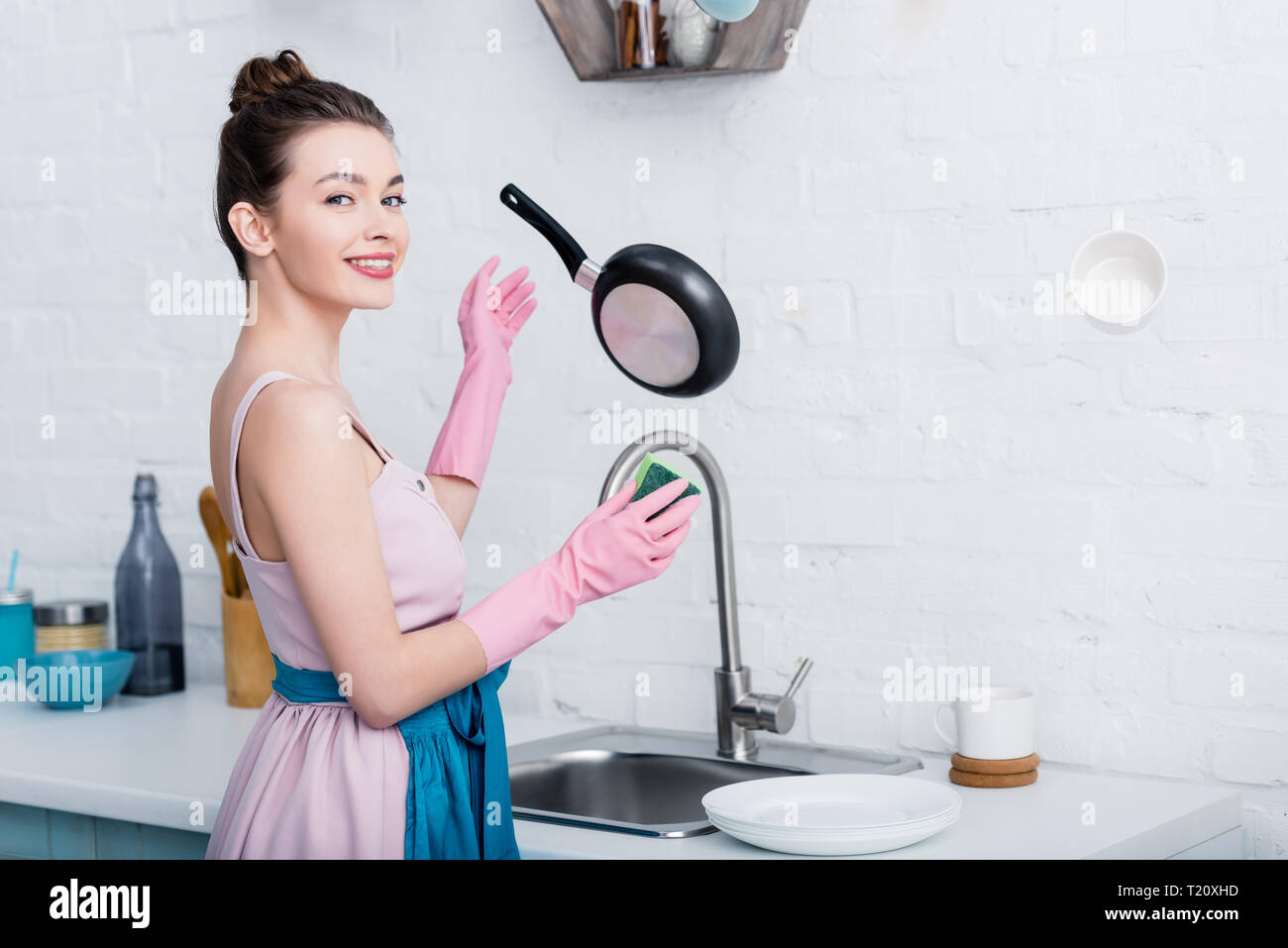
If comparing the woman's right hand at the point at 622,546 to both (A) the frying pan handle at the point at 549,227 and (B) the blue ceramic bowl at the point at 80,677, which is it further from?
(B) the blue ceramic bowl at the point at 80,677

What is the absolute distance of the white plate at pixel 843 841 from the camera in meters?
1.24

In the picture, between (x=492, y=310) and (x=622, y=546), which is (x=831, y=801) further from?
(x=492, y=310)

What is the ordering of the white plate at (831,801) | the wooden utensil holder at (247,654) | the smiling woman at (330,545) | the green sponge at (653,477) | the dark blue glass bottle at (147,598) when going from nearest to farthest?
the smiling woman at (330,545), the white plate at (831,801), the green sponge at (653,477), the wooden utensil holder at (247,654), the dark blue glass bottle at (147,598)

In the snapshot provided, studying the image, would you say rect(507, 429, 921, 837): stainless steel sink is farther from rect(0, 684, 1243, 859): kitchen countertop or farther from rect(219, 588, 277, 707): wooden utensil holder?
rect(219, 588, 277, 707): wooden utensil holder

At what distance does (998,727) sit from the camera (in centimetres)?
149

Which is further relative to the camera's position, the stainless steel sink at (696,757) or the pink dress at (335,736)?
the stainless steel sink at (696,757)

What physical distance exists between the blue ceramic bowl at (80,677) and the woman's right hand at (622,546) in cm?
102

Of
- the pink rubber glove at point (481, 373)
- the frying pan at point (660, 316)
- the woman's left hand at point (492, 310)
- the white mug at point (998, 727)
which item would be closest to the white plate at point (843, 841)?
the white mug at point (998, 727)

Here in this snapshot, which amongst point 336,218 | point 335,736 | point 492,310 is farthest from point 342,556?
point 492,310

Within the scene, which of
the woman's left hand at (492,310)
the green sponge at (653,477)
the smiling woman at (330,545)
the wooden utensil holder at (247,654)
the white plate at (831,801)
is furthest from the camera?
the wooden utensil holder at (247,654)

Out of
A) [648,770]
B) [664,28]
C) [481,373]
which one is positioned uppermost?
[664,28]

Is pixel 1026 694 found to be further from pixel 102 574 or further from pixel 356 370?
pixel 102 574

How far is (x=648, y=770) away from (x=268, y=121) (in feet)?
2.94
